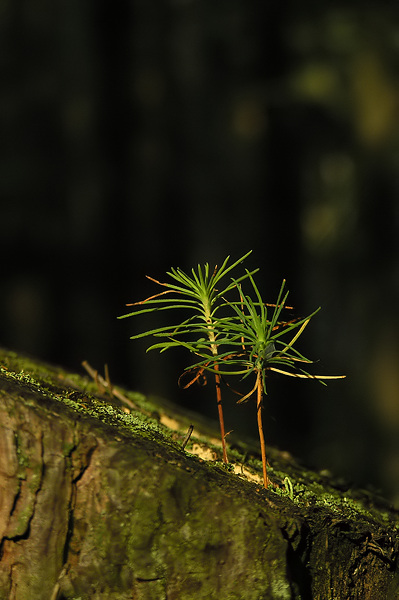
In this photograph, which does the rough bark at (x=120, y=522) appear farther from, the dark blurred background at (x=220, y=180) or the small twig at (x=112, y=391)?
the dark blurred background at (x=220, y=180)

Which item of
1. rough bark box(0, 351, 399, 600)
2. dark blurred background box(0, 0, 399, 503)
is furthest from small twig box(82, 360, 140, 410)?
dark blurred background box(0, 0, 399, 503)

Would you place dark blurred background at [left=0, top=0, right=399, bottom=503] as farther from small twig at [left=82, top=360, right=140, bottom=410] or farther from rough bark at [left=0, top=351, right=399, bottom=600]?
rough bark at [left=0, top=351, right=399, bottom=600]

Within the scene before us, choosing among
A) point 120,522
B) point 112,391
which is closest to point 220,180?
point 112,391

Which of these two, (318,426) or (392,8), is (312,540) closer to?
(318,426)

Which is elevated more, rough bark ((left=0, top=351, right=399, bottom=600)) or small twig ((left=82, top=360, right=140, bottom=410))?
rough bark ((left=0, top=351, right=399, bottom=600))

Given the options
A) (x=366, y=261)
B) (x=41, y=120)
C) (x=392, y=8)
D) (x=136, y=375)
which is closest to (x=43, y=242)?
(x=41, y=120)

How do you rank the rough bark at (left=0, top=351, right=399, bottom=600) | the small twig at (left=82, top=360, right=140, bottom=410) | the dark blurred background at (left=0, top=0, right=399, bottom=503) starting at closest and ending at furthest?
the rough bark at (left=0, top=351, right=399, bottom=600) → the small twig at (left=82, top=360, right=140, bottom=410) → the dark blurred background at (left=0, top=0, right=399, bottom=503)

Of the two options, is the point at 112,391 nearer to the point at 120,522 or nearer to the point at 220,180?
the point at 120,522

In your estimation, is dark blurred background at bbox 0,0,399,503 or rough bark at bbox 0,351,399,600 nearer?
rough bark at bbox 0,351,399,600
